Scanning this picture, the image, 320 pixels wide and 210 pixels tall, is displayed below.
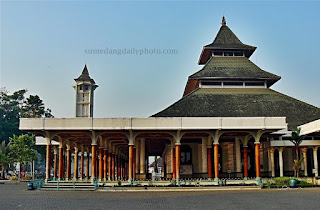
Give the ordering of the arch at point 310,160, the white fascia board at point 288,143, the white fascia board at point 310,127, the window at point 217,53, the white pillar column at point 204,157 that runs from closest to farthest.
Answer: the white fascia board at point 310,127 < the white fascia board at point 288,143 < the white pillar column at point 204,157 < the arch at point 310,160 < the window at point 217,53

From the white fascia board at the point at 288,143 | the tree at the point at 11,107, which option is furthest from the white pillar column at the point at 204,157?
the tree at the point at 11,107

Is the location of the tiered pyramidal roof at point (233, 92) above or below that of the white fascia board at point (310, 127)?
above

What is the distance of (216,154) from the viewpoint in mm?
31469

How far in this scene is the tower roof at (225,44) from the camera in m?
49.1

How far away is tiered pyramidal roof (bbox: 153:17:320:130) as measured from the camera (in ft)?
126

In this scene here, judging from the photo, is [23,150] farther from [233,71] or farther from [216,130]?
[216,130]

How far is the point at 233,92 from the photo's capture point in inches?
1694

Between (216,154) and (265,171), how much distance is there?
10335 mm

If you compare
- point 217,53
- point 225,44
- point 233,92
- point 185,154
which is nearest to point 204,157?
point 185,154

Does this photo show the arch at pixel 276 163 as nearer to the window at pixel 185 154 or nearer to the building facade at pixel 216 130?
the building facade at pixel 216 130

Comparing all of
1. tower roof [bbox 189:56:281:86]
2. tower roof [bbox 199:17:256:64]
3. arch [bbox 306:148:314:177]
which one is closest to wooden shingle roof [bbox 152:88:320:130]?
tower roof [bbox 189:56:281:86]

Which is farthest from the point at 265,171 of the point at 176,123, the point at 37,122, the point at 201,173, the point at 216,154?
the point at 37,122

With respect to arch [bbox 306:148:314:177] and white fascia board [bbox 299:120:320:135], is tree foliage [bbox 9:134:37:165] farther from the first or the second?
white fascia board [bbox 299:120:320:135]

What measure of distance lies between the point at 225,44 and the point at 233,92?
9.03m
